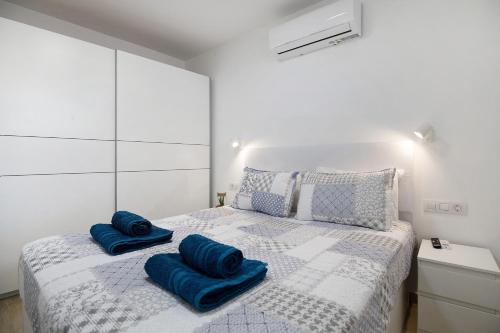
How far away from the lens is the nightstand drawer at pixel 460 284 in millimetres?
1371

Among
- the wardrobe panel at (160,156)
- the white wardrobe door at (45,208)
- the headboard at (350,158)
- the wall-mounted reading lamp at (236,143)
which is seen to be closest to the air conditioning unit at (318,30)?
the headboard at (350,158)

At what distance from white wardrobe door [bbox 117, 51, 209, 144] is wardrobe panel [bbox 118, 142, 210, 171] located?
0.26 feet

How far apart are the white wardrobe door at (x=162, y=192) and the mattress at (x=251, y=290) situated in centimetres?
120

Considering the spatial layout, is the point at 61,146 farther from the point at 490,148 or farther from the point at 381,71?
the point at 490,148

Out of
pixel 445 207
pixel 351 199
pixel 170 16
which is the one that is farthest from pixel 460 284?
pixel 170 16

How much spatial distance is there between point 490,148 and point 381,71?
3.00 ft

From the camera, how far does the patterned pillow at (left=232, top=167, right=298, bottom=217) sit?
7.14ft

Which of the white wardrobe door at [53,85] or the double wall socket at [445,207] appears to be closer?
the double wall socket at [445,207]

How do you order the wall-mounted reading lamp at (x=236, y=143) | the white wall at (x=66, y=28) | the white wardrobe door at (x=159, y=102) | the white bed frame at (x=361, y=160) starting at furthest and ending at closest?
the wall-mounted reading lamp at (x=236, y=143)
the white wardrobe door at (x=159, y=102)
the white wall at (x=66, y=28)
the white bed frame at (x=361, y=160)

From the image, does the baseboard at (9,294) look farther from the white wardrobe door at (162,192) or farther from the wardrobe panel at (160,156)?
the wardrobe panel at (160,156)

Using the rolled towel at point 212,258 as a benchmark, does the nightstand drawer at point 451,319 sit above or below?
below

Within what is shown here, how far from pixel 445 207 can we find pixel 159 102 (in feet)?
9.27

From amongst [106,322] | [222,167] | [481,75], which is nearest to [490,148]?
[481,75]

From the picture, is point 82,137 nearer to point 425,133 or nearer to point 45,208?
point 45,208
